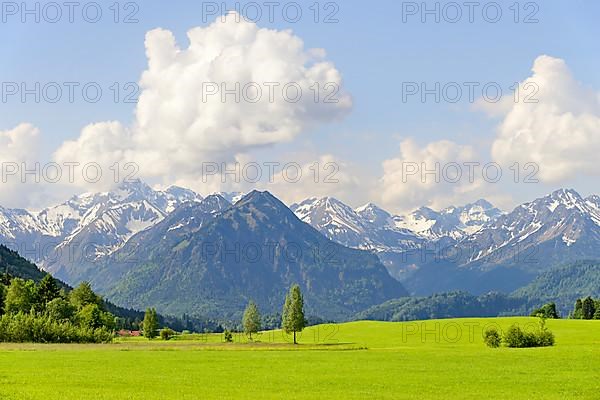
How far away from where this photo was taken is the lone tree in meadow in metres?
178

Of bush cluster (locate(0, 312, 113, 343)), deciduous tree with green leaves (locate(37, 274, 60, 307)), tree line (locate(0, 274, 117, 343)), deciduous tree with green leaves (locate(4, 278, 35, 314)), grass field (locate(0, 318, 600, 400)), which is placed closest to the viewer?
grass field (locate(0, 318, 600, 400))

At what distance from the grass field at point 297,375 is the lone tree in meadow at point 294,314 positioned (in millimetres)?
56944

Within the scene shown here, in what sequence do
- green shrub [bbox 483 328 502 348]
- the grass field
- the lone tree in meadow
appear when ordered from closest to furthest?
1. the grass field
2. green shrub [bbox 483 328 502 348]
3. the lone tree in meadow

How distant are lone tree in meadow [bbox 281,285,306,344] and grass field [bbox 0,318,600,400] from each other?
5694cm

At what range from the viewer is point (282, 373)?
284 ft

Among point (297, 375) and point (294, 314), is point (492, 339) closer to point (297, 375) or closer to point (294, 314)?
point (294, 314)

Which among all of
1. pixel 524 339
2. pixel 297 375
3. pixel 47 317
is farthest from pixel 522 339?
pixel 47 317

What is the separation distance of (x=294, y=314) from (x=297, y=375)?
310 ft

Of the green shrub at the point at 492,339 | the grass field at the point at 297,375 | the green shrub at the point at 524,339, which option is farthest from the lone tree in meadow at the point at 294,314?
the grass field at the point at 297,375

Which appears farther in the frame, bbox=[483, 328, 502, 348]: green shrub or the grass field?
bbox=[483, 328, 502, 348]: green shrub

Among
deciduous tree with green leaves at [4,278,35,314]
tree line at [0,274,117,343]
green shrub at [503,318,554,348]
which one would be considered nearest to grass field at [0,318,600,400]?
tree line at [0,274,117,343]

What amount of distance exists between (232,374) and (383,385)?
58.8ft

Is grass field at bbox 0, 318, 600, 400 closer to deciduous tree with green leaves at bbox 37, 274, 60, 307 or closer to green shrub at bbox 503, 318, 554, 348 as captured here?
green shrub at bbox 503, 318, 554, 348

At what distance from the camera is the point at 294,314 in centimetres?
17825
